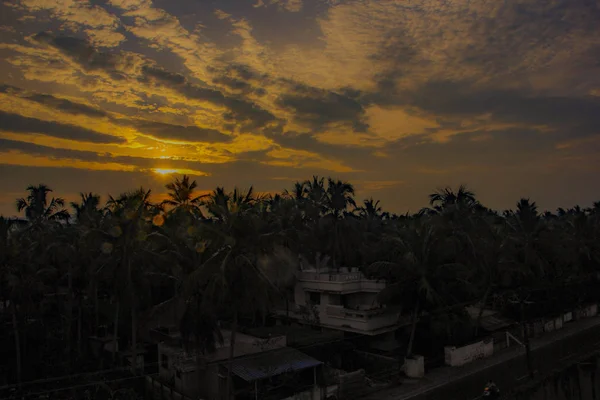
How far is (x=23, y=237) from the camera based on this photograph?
113ft

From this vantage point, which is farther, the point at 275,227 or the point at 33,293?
the point at 33,293

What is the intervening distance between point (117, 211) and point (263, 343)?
10.6 meters

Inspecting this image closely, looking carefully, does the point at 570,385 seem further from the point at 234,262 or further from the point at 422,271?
the point at 234,262

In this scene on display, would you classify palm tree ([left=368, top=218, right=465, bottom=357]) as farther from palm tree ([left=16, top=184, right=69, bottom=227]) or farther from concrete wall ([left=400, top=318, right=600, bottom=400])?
palm tree ([left=16, top=184, right=69, bottom=227])

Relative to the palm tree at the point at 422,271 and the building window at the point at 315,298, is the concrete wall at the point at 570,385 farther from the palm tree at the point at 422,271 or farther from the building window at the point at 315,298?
the building window at the point at 315,298

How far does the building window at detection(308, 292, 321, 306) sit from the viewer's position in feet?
121

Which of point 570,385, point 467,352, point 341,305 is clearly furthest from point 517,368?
point 341,305

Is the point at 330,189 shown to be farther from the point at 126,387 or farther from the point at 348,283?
the point at 126,387

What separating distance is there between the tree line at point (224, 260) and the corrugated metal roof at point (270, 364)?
5.95ft

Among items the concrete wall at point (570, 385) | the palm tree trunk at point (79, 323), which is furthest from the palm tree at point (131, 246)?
the concrete wall at point (570, 385)

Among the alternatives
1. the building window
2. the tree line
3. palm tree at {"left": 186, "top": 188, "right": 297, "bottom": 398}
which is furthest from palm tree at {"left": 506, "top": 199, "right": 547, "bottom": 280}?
palm tree at {"left": 186, "top": 188, "right": 297, "bottom": 398}

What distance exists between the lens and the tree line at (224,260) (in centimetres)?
2270

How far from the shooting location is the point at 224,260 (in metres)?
21.7

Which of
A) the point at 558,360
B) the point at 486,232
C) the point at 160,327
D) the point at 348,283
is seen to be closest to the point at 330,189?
the point at 348,283
